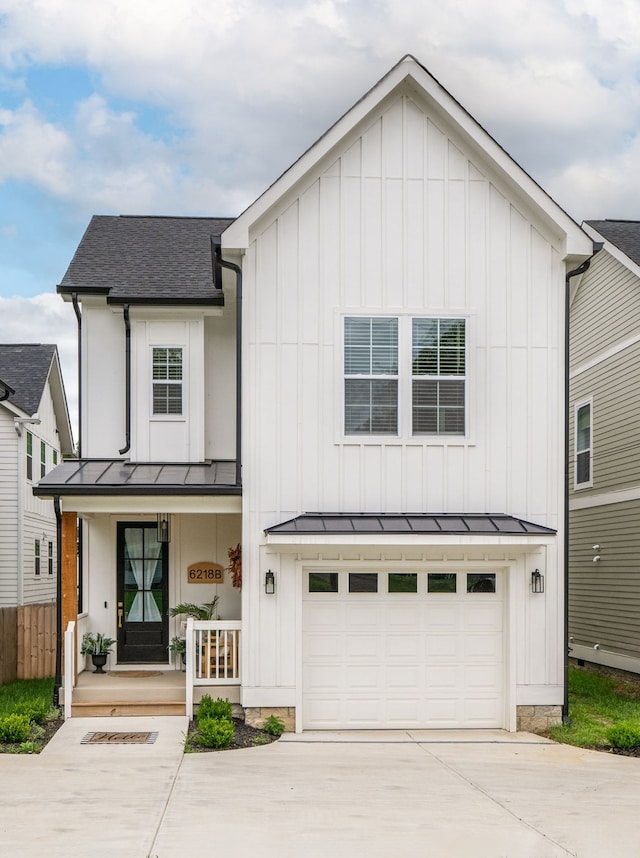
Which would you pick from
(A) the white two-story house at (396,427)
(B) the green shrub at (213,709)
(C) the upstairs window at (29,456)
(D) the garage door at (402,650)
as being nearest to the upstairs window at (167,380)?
(A) the white two-story house at (396,427)

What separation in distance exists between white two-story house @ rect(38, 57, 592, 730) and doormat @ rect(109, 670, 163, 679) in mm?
2009

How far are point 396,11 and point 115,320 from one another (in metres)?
6.50

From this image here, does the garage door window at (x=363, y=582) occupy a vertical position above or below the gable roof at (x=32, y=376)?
below

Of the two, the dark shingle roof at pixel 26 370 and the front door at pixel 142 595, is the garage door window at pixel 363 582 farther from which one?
the dark shingle roof at pixel 26 370

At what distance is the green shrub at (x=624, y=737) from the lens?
11281 millimetres

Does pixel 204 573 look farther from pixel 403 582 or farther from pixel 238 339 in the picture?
pixel 238 339

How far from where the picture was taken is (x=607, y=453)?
1817 centimetres

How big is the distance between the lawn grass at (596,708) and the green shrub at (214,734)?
4.12 m

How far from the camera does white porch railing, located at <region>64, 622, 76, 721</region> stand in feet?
41.9

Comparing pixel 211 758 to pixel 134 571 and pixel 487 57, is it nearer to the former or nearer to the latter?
pixel 134 571

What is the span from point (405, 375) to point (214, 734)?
5.21m

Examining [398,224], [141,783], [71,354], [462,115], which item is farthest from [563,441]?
[71,354]

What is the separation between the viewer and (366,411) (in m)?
12.9

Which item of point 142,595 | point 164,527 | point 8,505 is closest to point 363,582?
point 164,527
